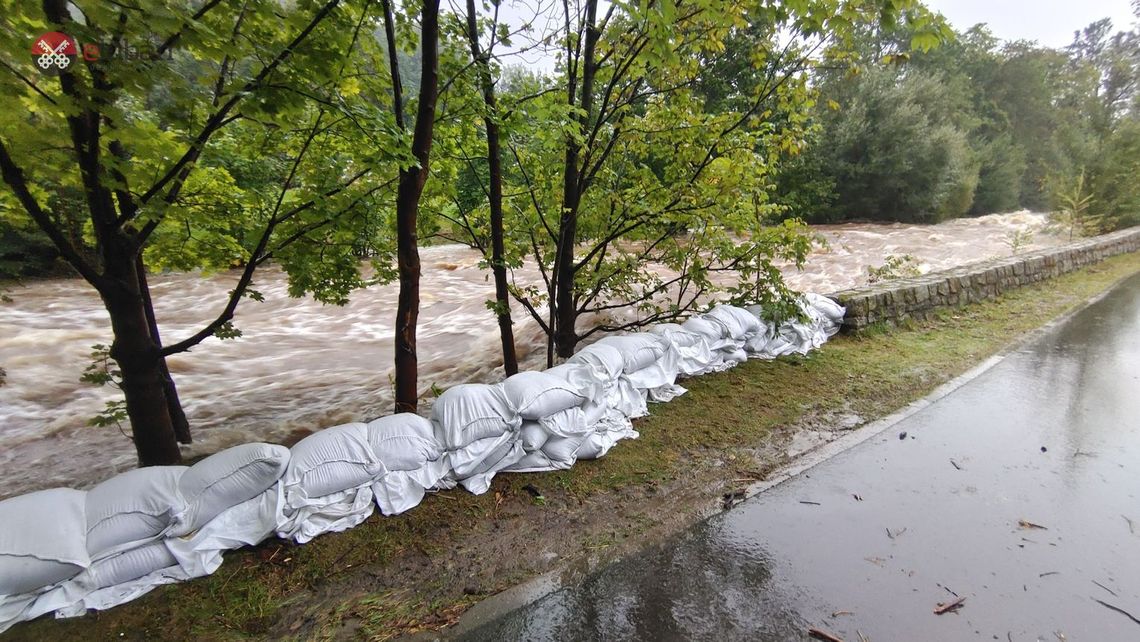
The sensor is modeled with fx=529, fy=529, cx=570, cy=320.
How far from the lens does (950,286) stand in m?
7.43

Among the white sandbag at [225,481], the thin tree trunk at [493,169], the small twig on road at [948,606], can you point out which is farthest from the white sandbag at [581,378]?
the small twig on road at [948,606]

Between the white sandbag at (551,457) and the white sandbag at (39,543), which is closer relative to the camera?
the white sandbag at (39,543)

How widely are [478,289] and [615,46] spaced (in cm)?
967

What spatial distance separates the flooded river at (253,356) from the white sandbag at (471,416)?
2.94 metres

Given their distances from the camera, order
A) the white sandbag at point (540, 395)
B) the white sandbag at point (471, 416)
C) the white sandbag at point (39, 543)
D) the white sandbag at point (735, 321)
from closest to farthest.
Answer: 1. the white sandbag at point (39, 543)
2. the white sandbag at point (471, 416)
3. the white sandbag at point (540, 395)
4. the white sandbag at point (735, 321)

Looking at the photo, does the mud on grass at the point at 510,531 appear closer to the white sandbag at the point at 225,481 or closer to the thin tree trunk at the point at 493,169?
the white sandbag at the point at 225,481

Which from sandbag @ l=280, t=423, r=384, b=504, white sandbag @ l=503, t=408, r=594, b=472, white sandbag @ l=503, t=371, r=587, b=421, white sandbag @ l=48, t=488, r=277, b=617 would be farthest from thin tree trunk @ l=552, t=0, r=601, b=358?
white sandbag @ l=48, t=488, r=277, b=617

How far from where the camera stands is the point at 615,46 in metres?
4.44

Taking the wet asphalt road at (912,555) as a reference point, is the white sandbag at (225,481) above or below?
above

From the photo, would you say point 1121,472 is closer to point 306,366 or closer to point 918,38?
point 918,38

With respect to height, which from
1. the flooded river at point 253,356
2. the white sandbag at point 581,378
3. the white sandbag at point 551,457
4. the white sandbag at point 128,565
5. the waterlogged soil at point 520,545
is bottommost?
the flooded river at point 253,356

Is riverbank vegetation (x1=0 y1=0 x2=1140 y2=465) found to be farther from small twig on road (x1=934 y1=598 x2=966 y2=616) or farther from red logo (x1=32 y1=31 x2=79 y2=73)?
small twig on road (x1=934 y1=598 x2=966 y2=616)

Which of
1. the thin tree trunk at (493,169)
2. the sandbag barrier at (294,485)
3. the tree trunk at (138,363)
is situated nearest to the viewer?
the sandbag barrier at (294,485)

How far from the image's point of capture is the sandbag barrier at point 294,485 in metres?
2.05
